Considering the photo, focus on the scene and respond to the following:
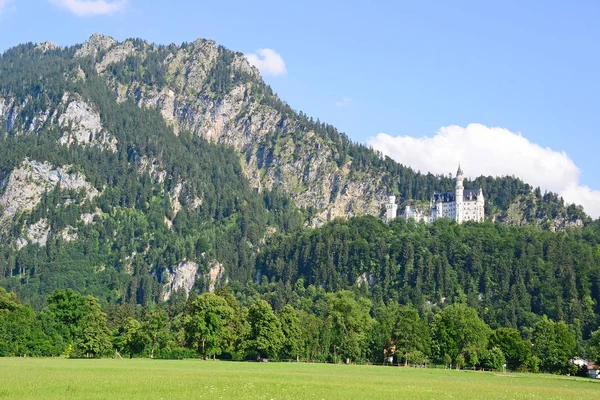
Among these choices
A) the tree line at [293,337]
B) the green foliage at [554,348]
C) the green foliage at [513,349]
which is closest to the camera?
the tree line at [293,337]

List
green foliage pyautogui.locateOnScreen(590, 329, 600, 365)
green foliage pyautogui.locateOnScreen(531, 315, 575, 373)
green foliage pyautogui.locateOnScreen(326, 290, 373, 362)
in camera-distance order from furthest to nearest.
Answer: green foliage pyautogui.locateOnScreen(326, 290, 373, 362) < green foliage pyautogui.locateOnScreen(531, 315, 575, 373) < green foliage pyautogui.locateOnScreen(590, 329, 600, 365)

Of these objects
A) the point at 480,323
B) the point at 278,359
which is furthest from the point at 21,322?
the point at 480,323

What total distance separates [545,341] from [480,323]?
13.8 m

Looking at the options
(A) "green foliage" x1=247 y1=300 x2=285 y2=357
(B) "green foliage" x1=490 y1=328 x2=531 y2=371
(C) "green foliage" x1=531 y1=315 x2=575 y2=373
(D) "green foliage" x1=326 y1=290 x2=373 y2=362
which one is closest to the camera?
(A) "green foliage" x1=247 y1=300 x2=285 y2=357

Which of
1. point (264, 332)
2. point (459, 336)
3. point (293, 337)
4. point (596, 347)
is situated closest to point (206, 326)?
point (264, 332)

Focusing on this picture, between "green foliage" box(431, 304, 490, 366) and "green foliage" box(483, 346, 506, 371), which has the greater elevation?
"green foliage" box(431, 304, 490, 366)

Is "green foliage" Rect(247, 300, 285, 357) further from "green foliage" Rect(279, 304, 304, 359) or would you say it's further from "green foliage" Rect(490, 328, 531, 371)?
"green foliage" Rect(490, 328, 531, 371)

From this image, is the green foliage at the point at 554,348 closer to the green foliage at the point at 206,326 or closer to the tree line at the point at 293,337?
the tree line at the point at 293,337

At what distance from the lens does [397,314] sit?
152125 mm

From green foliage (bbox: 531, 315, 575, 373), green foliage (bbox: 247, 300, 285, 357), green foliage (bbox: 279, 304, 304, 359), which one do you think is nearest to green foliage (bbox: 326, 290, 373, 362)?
green foliage (bbox: 279, 304, 304, 359)

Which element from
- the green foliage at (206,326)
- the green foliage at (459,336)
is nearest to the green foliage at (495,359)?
the green foliage at (459,336)

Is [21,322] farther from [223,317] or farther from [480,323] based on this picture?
[480,323]

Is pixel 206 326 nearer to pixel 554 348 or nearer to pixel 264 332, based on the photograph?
pixel 264 332

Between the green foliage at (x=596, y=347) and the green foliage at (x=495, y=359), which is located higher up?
the green foliage at (x=596, y=347)
